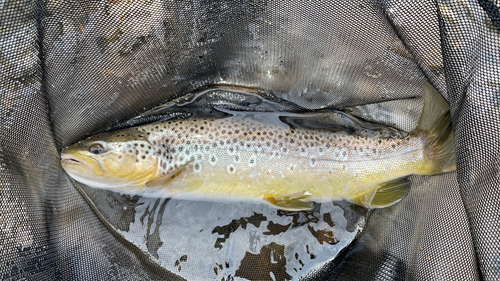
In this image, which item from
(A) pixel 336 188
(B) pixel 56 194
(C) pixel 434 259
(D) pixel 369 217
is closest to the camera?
(C) pixel 434 259

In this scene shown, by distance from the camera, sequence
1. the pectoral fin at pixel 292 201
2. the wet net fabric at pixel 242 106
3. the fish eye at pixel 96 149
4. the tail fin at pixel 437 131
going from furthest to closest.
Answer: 1. the pectoral fin at pixel 292 201
2. the fish eye at pixel 96 149
3. the tail fin at pixel 437 131
4. the wet net fabric at pixel 242 106

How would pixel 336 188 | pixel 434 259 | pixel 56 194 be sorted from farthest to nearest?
pixel 336 188 < pixel 56 194 < pixel 434 259

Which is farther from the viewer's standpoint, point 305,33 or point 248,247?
point 248,247

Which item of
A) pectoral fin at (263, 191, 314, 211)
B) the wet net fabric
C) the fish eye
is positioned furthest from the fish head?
pectoral fin at (263, 191, 314, 211)

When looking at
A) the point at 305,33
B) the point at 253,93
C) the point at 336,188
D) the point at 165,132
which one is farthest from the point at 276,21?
the point at 336,188

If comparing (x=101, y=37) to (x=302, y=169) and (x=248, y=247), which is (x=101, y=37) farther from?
(x=248, y=247)

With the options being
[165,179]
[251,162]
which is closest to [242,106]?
[251,162]

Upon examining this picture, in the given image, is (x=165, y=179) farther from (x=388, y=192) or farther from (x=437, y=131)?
(x=437, y=131)

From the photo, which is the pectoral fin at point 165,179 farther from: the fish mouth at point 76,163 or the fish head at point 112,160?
the fish mouth at point 76,163

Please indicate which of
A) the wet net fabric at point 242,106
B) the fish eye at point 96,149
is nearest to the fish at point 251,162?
the fish eye at point 96,149
